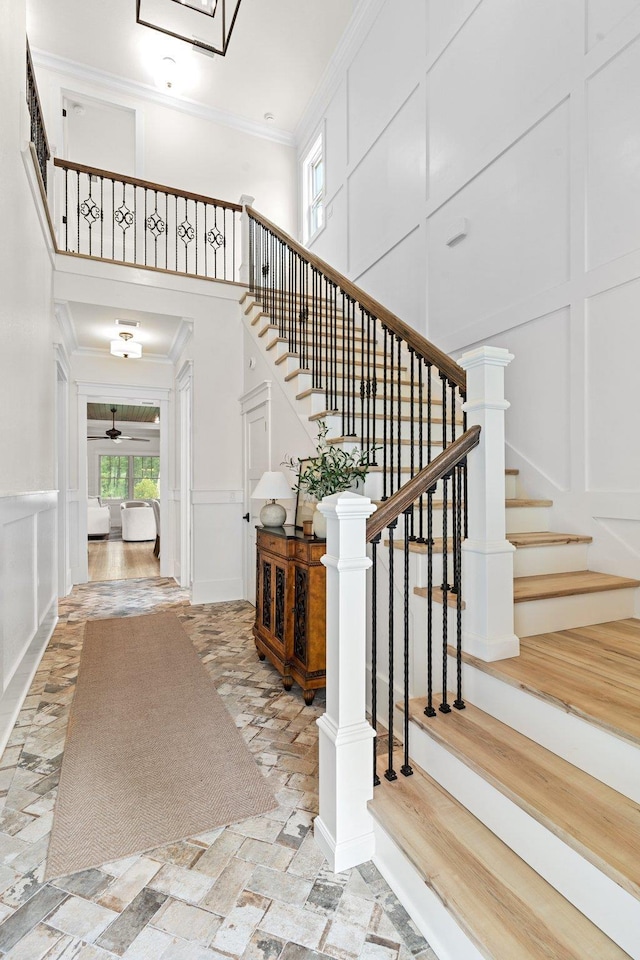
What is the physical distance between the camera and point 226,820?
1716mm

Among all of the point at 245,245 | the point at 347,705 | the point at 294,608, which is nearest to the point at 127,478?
the point at 245,245

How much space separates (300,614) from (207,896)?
1.43 m

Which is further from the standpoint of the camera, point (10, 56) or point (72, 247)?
point (72, 247)

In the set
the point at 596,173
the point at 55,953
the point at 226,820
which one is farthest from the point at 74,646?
the point at 596,173

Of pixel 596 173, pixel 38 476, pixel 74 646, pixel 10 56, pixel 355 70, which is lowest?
pixel 74 646

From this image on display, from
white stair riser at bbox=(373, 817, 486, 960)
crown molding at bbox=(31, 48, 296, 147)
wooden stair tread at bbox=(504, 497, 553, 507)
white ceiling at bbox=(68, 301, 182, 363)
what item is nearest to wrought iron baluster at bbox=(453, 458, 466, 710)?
white stair riser at bbox=(373, 817, 486, 960)

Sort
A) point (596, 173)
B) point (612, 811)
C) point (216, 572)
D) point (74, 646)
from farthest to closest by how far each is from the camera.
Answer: point (216, 572)
point (74, 646)
point (596, 173)
point (612, 811)

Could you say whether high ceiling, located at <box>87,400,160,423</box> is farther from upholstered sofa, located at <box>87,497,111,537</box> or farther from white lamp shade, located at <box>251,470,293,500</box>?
white lamp shade, located at <box>251,470,293,500</box>

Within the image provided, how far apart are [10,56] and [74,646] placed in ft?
11.8

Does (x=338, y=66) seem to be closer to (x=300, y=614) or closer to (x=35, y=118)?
(x=35, y=118)

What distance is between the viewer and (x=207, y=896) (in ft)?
4.57

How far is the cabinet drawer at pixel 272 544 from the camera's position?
2.91 metres

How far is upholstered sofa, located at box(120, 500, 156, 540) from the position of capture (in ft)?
32.8

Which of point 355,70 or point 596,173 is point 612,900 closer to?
point 596,173
